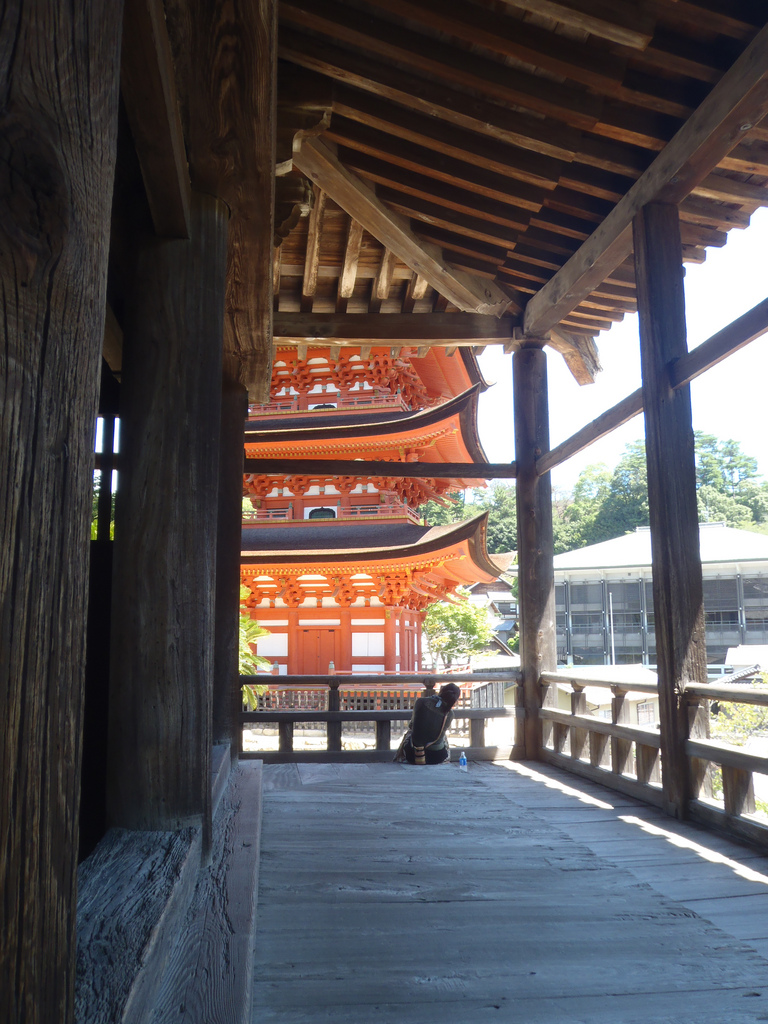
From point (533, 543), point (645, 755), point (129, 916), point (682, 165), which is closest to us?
point (129, 916)

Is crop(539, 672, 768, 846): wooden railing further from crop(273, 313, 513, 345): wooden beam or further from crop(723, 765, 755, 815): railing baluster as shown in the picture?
crop(273, 313, 513, 345): wooden beam

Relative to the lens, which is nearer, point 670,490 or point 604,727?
point 670,490

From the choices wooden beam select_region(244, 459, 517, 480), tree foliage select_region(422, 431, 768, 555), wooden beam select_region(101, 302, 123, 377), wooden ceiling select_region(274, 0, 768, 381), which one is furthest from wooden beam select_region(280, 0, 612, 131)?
tree foliage select_region(422, 431, 768, 555)

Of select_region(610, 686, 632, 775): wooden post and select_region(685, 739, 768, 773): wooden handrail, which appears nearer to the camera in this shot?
select_region(685, 739, 768, 773): wooden handrail

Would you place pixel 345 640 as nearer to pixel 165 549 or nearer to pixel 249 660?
pixel 249 660

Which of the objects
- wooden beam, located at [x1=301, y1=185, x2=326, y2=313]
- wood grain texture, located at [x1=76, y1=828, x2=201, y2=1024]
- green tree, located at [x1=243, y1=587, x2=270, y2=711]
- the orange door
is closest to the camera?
wood grain texture, located at [x1=76, y1=828, x2=201, y2=1024]

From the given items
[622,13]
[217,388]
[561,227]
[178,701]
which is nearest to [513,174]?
[561,227]

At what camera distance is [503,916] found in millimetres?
2547

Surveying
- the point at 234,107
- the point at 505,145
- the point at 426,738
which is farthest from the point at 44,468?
the point at 426,738

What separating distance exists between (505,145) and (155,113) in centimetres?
310

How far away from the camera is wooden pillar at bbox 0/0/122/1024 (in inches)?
24.0

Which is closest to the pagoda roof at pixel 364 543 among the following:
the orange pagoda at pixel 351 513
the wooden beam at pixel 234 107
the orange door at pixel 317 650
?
the orange pagoda at pixel 351 513

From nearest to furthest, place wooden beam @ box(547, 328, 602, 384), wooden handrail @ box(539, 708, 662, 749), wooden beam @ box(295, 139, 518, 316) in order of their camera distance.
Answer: wooden handrail @ box(539, 708, 662, 749) → wooden beam @ box(295, 139, 518, 316) → wooden beam @ box(547, 328, 602, 384)

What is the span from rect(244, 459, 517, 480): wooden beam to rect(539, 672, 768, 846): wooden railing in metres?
1.69
